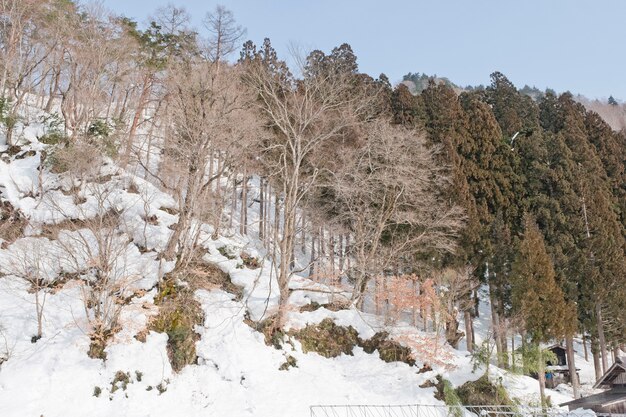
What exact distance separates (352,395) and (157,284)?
648cm

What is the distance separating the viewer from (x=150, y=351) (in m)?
11.4

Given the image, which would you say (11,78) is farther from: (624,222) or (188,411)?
(624,222)

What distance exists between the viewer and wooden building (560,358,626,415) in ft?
50.5

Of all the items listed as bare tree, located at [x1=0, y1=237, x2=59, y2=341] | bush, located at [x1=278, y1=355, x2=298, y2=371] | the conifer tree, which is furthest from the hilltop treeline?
bare tree, located at [x1=0, y1=237, x2=59, y2=341]

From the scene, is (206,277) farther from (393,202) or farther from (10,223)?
(393,202)

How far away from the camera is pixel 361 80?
27.1 meters

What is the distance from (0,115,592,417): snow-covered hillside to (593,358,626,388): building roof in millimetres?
1891

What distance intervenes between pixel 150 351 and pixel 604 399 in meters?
15.5

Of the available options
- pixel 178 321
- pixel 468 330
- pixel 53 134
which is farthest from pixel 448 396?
pixel 53 134

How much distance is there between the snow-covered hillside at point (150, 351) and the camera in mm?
10039

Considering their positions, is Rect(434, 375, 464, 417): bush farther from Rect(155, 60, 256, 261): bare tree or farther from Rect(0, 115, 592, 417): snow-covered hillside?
Rect(155, 60, 256, 261): bare tree

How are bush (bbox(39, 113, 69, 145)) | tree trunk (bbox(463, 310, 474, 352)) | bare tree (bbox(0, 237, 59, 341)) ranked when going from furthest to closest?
1. tree trunk (bbox(463, 310, 474, 352))
2. bush (bbox(39, 113, 69, 145))
3. bare tree (bbox(0, 237, 59, 341))

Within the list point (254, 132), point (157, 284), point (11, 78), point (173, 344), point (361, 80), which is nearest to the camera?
point (173, 344)

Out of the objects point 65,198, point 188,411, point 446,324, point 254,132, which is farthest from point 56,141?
point 446,324
